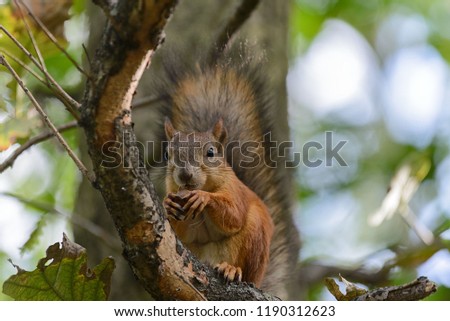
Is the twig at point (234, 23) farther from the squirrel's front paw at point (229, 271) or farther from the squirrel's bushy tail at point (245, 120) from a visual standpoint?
the squirrel's front paw at point (229, 271)

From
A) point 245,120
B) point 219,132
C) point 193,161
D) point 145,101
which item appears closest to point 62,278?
point 193,161

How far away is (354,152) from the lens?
16.1 feet

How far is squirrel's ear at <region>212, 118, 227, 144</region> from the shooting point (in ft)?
8.11

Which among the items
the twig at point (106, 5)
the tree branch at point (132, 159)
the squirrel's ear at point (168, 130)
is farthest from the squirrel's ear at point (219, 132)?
the twig at point (106, 5)

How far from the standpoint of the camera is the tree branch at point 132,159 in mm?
1322

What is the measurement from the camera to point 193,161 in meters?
2.29

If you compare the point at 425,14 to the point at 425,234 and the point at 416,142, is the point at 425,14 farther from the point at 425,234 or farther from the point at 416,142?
the point at 425,234

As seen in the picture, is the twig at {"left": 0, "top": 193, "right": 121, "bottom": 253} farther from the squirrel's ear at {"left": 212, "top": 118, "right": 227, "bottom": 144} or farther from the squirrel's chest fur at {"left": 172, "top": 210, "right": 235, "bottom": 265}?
the squirrel's ear at {"left": 212, "top": 118, "right": 227, "bottom": 144}

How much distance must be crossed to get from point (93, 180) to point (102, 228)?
140 centimetres

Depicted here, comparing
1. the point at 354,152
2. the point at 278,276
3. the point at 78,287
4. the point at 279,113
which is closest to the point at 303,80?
the point at 354,152

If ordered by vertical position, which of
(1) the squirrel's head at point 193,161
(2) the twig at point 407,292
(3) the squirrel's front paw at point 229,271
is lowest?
(2) the twig at point 407,292

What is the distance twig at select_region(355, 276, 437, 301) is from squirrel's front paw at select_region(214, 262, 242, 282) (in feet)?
1.50

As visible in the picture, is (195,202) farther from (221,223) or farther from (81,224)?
(81,224)

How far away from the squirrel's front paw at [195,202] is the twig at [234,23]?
0.67 metres
